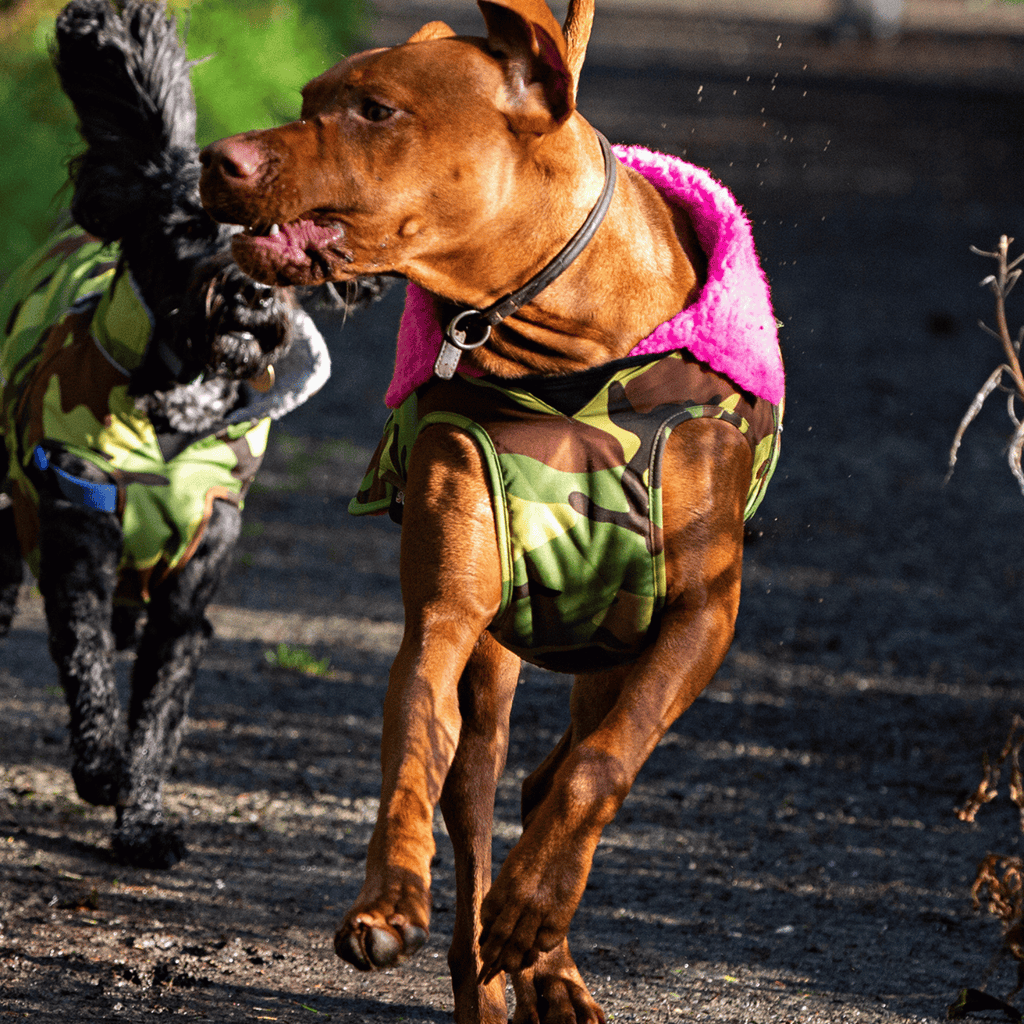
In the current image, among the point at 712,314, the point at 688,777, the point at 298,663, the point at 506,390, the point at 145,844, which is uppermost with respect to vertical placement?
the point at 712,314

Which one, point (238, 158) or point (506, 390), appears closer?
point (238, 158)

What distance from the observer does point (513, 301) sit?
2518 millimetres

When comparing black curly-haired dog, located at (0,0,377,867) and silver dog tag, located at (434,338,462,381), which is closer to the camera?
silver dog tag, located at (434,338,462,381)

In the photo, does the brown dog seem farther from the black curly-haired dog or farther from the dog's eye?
the black curly-haired dog

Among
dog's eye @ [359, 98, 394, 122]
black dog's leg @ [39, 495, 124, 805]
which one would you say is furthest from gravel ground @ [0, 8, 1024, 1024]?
dog's eye @ [359, 98, 394, 122]

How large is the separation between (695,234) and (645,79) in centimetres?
2344

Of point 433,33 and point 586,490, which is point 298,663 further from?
point 433,33

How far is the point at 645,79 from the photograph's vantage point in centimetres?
2520

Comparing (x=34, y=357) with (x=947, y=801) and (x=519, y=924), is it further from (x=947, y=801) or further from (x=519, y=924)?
(x=947, y=801)

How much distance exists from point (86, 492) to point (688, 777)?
2.25m

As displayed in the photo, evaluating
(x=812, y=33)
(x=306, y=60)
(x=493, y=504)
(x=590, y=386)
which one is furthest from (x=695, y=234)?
(x=812, y=33)

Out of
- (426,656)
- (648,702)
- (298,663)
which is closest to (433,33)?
(426,656)

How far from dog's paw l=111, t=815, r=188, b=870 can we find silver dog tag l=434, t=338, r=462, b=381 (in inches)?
85.4

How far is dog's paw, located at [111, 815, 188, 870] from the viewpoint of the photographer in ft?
13.9
